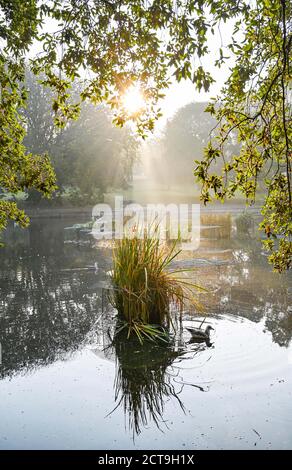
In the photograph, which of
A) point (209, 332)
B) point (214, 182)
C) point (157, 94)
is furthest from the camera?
point (209, 332)

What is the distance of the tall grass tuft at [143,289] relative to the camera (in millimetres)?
6910

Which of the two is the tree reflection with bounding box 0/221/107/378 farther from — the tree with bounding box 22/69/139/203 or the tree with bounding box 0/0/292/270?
the tree with bounding box 22/69/139/203

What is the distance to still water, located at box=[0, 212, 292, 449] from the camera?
4363 mm

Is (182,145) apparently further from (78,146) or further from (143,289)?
(143,289)

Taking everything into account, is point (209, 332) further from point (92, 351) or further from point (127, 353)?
point (92, 351)

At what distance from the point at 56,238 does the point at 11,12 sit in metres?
17.3

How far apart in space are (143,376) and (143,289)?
5.36 feet

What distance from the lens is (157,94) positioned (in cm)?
457

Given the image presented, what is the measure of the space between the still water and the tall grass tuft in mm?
353

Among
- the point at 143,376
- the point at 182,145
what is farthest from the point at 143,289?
the point at 182,145

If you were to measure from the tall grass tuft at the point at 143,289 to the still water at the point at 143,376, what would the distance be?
1.16 ft

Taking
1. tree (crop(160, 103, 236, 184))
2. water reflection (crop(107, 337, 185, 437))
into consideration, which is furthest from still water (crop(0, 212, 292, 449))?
tree (crop(160, 103, 236, 184))

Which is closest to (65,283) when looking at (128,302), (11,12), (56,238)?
(128,302)

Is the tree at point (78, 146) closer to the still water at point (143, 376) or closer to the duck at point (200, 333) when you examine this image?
the still water at point (143, 376)
